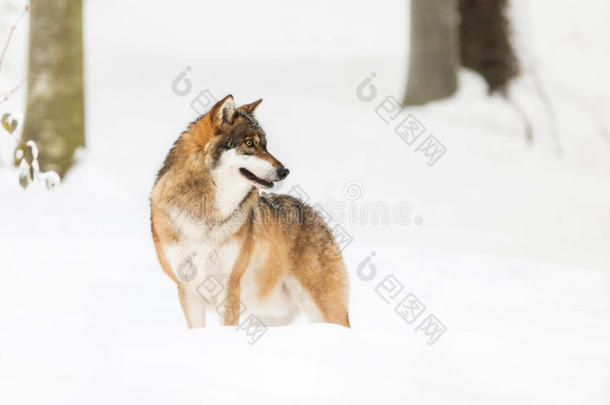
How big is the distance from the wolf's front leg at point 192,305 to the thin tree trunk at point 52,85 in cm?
437

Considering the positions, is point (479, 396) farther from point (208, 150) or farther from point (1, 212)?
point (1, 212)

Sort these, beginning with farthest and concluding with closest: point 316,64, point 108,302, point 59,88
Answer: point 316,64 < point 59,88 < point 108,302

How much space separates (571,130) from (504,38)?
2.16 metres

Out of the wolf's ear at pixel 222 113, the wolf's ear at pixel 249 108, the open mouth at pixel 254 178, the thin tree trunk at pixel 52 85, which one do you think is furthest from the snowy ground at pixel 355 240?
the wolf's ear at pixel 249 108

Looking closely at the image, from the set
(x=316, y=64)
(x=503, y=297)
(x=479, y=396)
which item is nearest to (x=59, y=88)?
(x=503, y=297)

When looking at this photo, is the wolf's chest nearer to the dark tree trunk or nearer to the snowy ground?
the snowy ground

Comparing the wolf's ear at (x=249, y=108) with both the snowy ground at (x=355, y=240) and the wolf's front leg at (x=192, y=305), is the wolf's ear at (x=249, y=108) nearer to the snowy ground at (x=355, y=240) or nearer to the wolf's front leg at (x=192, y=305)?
the wolf's front leg at (x=192, y=305)

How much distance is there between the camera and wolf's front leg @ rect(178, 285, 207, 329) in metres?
Result: 4.62

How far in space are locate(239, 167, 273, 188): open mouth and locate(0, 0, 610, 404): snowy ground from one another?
2.83 feet

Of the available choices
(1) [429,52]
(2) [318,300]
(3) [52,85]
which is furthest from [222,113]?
(1) [429,52]

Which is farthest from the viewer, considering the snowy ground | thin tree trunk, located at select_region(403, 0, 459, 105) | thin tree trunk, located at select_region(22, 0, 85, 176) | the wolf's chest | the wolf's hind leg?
thin tree trunk, located at select_region(403, 0, 459, 105)

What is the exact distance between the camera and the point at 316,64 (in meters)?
16.0

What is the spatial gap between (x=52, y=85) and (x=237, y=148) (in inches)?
195

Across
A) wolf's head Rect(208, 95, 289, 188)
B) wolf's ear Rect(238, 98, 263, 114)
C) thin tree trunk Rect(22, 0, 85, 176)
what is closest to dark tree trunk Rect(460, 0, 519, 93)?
thin tree trunk Rect(22, 0, 85, 176)
